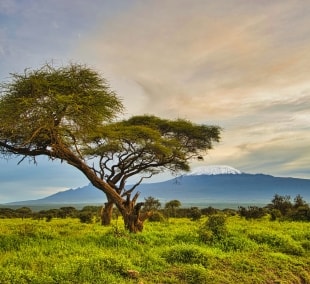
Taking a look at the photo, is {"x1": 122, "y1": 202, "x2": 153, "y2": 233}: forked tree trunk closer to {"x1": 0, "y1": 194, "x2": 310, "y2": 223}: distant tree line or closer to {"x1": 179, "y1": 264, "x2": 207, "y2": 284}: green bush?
{"x1": 0, "y1": 194, "x2": 310, "y2": 223}: distant tree line

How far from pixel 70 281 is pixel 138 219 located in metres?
9.25

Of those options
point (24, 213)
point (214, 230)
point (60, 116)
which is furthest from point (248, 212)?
point (24, 213)

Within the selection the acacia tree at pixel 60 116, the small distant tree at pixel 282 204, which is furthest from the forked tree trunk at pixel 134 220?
the small distant tree at pixel 282 204

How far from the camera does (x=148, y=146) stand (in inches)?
1024

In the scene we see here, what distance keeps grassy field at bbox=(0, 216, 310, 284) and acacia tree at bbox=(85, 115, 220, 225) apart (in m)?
8.73

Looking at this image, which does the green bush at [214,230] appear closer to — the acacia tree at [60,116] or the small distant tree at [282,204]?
the acacia tree at [60,116]

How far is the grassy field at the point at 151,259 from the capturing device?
34.9 ft

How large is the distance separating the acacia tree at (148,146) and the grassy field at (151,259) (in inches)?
344

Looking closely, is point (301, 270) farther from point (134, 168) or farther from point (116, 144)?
point (134, 168)

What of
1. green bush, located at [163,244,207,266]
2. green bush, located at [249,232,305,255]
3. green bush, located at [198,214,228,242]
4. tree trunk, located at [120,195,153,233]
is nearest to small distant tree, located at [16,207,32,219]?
tree trunk, located at [120,195,153,233]

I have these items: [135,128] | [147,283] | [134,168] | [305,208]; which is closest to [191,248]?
[147,283]

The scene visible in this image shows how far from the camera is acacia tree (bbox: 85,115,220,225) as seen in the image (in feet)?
83.8

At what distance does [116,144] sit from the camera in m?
26.0

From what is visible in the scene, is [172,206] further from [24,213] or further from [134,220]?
[134,220]
